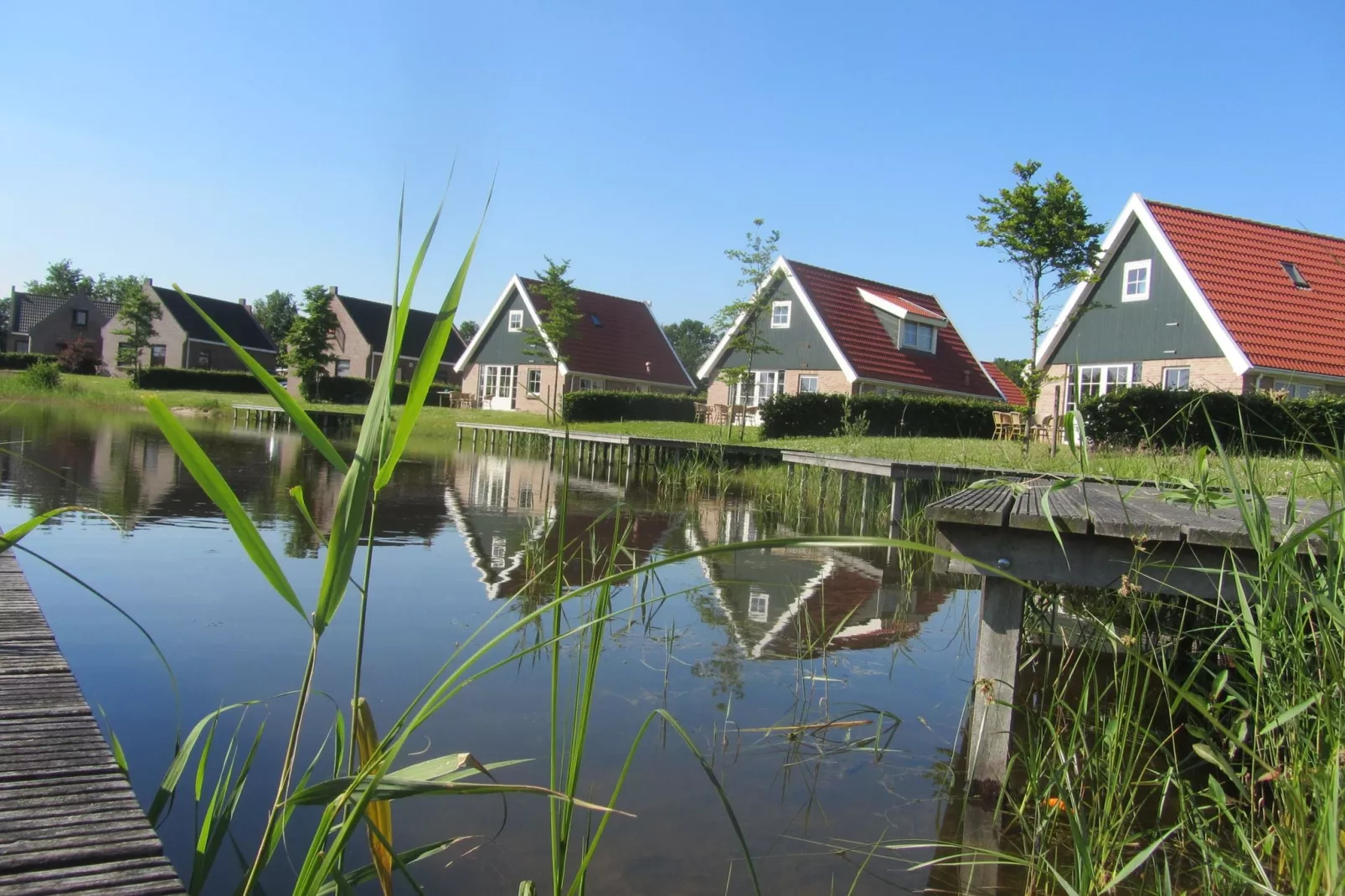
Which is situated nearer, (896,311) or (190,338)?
(896,311)

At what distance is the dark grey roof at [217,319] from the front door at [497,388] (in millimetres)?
17264

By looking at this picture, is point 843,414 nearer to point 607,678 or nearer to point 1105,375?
point 1105,375

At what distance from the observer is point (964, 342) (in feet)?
107

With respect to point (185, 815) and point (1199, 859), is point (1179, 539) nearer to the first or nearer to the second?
point (1199, 859)

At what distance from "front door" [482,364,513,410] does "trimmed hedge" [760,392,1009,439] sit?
1518 cm

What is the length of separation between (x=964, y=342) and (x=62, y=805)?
33.2m

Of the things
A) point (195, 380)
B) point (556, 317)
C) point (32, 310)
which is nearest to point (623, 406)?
point (556, 317)

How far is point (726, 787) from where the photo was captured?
3.31m

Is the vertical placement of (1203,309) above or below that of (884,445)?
above

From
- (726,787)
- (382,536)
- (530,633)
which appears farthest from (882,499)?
(726,787)

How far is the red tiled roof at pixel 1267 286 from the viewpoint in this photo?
815 inches

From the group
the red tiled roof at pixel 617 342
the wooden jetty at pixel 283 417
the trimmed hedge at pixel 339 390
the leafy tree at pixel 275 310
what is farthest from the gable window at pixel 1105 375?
the leafy tree at pixel 275 310

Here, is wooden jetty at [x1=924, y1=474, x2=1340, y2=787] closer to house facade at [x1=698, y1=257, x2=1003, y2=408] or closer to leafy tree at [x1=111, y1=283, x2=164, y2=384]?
house facade at [x1=698, y1=257, x2=1003, y2=408]

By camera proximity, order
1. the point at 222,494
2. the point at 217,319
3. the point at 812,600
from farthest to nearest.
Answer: the point at 217,319 → the point at 812,600 → the point at 222,494
